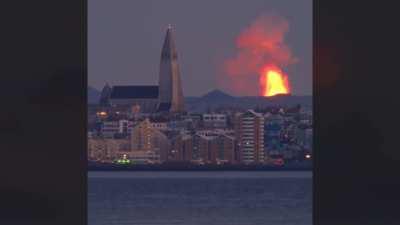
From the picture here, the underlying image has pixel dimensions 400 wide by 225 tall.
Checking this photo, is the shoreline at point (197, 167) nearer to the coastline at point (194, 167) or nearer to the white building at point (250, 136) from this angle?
the coastline at point (194, 167)

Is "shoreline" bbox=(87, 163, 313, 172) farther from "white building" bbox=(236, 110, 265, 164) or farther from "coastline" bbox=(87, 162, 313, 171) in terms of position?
"white building" bbox=(236, 110, 265, 164)

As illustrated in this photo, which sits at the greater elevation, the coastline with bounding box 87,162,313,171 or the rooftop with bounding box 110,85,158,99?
the rooftop with bounding box 110,85,158,99

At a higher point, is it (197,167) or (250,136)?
(250,136)

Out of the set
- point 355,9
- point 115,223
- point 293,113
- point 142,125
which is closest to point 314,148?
point 355,9

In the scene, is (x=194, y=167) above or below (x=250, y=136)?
below

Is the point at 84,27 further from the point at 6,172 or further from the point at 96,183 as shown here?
the point at 96,183

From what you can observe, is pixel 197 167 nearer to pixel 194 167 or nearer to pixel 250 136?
pixel 194 167

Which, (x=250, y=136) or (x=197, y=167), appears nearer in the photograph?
(x=197, y=167)

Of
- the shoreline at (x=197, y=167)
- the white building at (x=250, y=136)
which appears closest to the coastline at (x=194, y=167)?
the shoreline at (x=197, y=167)

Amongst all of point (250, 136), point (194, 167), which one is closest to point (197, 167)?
point (194, 167)

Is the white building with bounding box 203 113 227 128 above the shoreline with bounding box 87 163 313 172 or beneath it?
above

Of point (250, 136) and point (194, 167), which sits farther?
point (250, 136)

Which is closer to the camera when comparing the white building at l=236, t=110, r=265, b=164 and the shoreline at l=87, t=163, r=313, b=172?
the white building at l=236, t=110, r=265, b=164

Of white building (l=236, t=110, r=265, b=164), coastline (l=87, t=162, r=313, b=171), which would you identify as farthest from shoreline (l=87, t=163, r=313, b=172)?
white building (l=236, t=110, r=265, b=164)
